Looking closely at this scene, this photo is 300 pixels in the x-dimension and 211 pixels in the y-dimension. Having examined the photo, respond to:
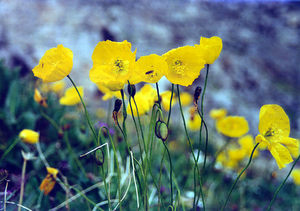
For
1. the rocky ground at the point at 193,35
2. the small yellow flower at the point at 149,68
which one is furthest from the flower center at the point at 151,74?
the rocky ground at the point at 193,35

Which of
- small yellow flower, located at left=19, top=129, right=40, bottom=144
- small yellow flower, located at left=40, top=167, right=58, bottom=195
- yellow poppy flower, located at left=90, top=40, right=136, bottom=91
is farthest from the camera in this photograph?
small yellow flower, located at left=19, top=129, right=40, bottom=144

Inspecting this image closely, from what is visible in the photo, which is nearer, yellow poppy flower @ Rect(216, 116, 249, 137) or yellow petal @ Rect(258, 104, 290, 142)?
yellow petal @ Rect(258, 104, 290, 142)

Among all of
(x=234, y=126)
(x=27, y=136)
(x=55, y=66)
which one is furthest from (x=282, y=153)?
(x=27, y=136)

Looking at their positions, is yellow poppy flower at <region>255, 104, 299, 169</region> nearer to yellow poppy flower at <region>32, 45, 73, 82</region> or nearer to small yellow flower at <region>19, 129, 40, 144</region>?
yellow poppy flower at <region>32, 45, 73, 82</region>

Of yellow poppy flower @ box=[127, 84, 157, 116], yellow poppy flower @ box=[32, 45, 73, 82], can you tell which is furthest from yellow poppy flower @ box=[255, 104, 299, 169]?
yellow poppy flower @ box=[32, 45, 73, 82]

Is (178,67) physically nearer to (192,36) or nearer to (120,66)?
(120,66)

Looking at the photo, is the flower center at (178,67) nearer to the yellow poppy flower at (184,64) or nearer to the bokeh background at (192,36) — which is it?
the yellow poppy flower at (184,64)
